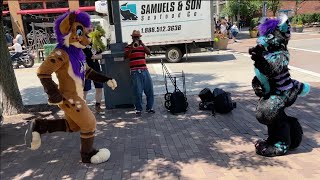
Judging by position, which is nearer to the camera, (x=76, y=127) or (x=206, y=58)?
(x=76, y=127)

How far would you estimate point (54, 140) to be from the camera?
5.88 m

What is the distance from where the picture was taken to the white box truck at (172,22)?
1518 centimetres

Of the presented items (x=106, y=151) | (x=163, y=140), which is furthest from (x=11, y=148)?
(x=163, y=140)

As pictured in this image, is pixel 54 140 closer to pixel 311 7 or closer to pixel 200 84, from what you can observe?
pixel 200 84

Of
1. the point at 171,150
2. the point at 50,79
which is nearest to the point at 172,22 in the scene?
the point at 171,150

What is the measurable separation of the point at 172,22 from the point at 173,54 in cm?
135

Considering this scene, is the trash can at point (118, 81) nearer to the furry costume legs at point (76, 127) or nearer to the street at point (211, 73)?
the street at point (211, 73)

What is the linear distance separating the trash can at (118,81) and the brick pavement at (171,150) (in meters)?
0.54

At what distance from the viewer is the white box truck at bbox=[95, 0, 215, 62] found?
49.8ft

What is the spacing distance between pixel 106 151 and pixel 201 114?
2.63 meters

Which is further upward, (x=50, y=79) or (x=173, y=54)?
(x=50, y=79)

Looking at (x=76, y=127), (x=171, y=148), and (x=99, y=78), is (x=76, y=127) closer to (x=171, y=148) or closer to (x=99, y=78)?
(x=99, y=78)

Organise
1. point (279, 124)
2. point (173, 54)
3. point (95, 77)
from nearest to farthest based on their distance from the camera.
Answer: point (279, 124), point (95, 77), point (173, 54)

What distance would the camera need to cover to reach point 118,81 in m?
7.63
